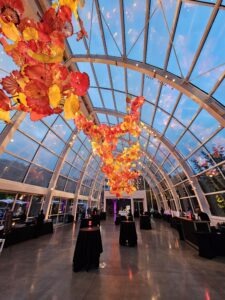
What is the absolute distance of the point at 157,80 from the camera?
26.6 feet

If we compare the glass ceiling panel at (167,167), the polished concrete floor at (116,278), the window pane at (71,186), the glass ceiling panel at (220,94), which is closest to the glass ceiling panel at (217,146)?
the glass ceiling panel at (220,94)

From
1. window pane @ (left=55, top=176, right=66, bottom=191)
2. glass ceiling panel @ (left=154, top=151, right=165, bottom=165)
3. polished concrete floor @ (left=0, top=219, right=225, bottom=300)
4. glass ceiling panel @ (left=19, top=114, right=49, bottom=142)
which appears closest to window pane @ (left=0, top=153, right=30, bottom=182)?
glass ceiling panel @ (left=19, top=114, right=49, bottom=142)

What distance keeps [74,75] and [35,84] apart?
453mm

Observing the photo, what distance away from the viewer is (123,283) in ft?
10.7

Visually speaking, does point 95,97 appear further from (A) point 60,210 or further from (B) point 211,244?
(B) point 211,244

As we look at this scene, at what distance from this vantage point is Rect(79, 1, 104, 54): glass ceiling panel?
575 cm

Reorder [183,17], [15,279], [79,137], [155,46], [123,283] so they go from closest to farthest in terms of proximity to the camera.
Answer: [123,283]
[15,279]
[183,17]
[155,46]
[79,137]

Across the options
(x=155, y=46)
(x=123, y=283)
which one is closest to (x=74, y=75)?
(x=123, y=283)

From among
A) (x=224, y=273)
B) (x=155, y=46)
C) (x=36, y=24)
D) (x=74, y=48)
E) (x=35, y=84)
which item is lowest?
(x=224, y=273)

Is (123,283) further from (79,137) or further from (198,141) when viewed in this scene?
(79,137)

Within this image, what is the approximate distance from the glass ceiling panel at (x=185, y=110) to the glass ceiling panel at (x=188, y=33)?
5.98ft

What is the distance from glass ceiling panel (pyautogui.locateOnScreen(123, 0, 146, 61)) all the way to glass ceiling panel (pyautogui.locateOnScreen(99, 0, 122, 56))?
0.29 metres

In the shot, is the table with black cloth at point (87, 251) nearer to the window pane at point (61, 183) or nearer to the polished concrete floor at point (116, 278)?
the polished concrete floor at point (116, 278)

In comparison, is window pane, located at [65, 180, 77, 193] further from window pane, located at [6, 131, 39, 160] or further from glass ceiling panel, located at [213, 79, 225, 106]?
glass ceiling panel, located at [213, 79, 225, 106]
